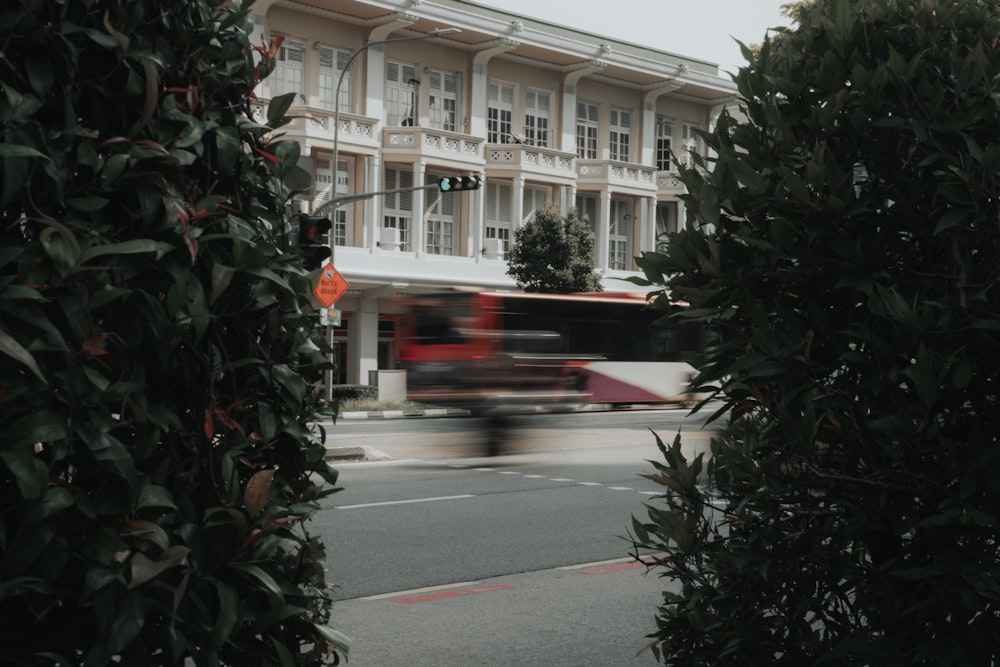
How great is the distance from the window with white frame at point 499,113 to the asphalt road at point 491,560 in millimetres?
29381

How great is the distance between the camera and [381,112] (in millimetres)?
42250

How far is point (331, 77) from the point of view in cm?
4128

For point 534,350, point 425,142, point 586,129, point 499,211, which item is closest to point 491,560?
point 534,350

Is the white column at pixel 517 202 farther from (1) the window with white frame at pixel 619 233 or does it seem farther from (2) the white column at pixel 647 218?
(2) the white column at pixel 647 218

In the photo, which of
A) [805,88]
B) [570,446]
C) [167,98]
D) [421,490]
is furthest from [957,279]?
[570,446]

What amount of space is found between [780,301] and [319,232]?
12990mm

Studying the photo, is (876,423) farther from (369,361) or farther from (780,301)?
(369,361)

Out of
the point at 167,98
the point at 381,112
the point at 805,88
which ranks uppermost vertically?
the point at 381,112

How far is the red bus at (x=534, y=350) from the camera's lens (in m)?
23.5

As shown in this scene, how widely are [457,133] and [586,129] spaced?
7.97 meters

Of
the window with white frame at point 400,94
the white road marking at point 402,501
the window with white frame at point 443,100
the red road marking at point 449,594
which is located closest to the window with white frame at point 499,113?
the window with white frame at point 443,100

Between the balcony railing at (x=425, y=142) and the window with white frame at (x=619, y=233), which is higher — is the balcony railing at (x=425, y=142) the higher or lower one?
the higher one

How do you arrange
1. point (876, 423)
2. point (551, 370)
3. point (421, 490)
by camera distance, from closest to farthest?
point (876, 423) → point (421, 490) → point (551, 370)

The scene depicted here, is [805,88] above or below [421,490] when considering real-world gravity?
above
